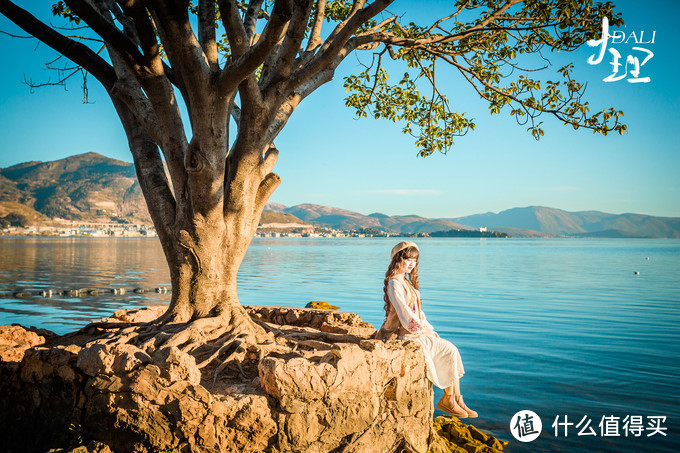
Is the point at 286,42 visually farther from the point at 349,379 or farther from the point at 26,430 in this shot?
the point at 26,430

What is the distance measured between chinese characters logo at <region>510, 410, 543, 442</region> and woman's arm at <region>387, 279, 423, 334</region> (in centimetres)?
295

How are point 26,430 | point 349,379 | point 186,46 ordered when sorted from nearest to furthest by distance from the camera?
point 349,379 < point 26,430 < point 186,46

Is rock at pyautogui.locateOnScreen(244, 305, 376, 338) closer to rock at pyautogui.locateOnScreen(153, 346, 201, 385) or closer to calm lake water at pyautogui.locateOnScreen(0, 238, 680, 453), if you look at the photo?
calm lake water at pyautogui.locateOnScreen(0, 238, 680, 453)

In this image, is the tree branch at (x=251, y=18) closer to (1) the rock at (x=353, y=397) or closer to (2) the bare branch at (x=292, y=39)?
(2) the bare branch at (x=292, y=39)

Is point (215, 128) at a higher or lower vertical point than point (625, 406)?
higher

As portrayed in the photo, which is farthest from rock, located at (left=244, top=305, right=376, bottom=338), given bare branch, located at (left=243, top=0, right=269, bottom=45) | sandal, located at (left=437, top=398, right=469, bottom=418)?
bare branch, located at (left=243, top=0, right=269, bottom=45)

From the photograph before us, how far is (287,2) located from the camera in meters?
5.12

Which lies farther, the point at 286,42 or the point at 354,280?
the point at 354,280

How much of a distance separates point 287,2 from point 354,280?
1084 inches

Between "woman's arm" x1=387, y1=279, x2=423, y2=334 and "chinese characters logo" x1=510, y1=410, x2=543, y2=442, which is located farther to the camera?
"chinese characters logo" x1=510, y1=410, x2=543, y2=442

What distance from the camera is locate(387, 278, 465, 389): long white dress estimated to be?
5.79 meters

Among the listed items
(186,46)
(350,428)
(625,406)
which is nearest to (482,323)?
(625,406)

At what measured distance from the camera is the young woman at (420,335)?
5809mm

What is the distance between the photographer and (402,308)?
591 centimetres
